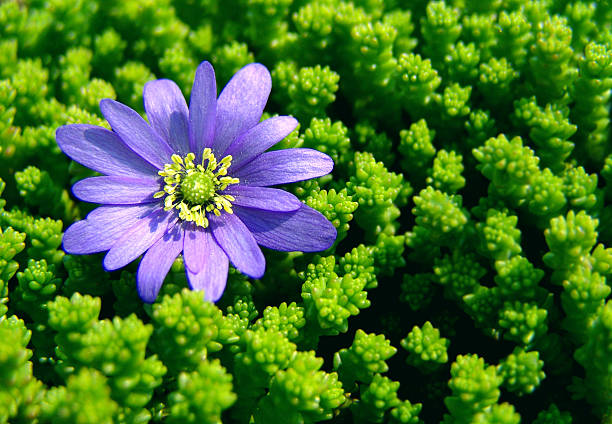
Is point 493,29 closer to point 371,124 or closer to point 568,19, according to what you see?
point 568,19

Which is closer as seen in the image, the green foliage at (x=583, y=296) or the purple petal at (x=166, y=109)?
the green foliage at (x=583, y=296)

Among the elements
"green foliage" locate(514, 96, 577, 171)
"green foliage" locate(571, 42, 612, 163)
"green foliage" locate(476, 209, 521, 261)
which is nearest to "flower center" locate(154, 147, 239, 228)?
"green foliage" locate(476, 209, 521, 261)

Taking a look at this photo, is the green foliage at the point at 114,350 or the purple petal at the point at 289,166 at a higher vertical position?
the purple petal at the point at 289,166

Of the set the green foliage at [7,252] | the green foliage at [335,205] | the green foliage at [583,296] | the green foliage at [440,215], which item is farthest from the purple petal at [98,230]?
the green foliage at [583,296]

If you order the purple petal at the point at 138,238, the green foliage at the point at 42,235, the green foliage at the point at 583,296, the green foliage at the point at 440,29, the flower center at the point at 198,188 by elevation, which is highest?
the green foliage at the point at 440,29

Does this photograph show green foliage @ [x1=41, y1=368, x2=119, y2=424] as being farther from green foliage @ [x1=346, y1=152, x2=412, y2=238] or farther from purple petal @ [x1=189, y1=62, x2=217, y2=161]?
green foliage @ [x1=346, y1=152, x2=412, y2=238]

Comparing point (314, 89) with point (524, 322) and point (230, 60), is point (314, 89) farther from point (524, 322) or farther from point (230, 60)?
point (524, 322)

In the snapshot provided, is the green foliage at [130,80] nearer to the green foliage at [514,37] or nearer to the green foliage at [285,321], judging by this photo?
the green foliage at [285,321]
